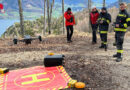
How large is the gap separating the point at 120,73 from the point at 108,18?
10.7ft

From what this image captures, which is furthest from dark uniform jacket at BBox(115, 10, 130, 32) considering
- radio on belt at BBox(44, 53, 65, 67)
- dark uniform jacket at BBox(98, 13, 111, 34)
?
radio on belt at BBox(44, 53, 65, 67)

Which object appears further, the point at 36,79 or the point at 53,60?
the point at 53,60

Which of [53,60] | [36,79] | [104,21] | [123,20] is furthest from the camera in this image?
[104,21]

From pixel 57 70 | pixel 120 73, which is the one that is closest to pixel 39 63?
pixel 57 70

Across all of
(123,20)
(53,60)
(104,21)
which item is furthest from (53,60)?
(104,21)

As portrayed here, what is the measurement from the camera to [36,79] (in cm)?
429

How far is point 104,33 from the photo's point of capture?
7.26m

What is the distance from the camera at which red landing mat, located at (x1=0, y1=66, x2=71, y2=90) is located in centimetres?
387

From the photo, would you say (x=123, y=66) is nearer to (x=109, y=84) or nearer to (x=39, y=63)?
(x=109, y=84)

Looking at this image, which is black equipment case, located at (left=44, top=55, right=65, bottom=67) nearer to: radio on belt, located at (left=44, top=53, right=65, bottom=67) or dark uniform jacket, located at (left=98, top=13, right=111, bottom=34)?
radio on belt, located at (left=44, top=53, right=65, bottom=67)

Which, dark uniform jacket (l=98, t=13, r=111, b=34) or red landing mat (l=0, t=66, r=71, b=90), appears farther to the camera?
dark uniform jacket (l=98, t=13, r=111, b=34)

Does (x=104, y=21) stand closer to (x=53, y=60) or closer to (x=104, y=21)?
(x=104, y=21)

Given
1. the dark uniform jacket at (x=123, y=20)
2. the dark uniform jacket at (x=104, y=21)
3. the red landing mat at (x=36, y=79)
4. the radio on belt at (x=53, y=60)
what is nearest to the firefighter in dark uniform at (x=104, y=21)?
the dark uniform jacket at (x=104, y=21)

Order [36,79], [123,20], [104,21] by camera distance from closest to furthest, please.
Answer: [36,79]
[123,20]
[104,21]
